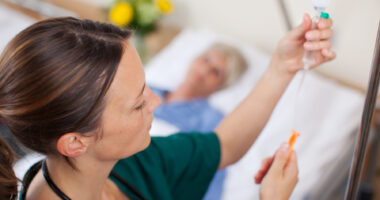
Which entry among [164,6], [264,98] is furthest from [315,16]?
[164,6]

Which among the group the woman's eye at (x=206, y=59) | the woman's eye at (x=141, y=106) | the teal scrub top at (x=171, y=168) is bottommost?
the woman's eye at (x=206, y=59)

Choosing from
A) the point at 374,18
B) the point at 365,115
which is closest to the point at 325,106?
the point at 374,18

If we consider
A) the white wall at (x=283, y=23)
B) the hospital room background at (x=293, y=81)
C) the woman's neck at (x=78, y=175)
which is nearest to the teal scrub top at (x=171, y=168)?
the woman's neck at (x=78, y=175)

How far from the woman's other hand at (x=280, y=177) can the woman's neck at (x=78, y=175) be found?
0.34 metres

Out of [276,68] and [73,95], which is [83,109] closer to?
[73,95]

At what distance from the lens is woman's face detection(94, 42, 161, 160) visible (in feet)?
2.46

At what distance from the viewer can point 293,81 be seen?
180 centimetres

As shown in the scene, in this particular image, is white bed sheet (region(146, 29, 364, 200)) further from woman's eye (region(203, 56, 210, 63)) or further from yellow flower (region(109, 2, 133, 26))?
yellow flower (region(109, 2, 133, 26))

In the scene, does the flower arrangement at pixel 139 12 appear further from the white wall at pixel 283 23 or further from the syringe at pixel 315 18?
the syringe at pixel 315 18

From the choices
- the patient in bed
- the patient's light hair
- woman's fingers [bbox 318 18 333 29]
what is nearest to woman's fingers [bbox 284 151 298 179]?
woman's fingers [bbox 318 18 333 29]

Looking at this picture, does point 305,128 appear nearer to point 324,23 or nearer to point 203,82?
point 203,82

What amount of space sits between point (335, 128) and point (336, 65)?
15.8 inches

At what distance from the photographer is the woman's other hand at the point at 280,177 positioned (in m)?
0.87

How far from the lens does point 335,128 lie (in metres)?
1.68
